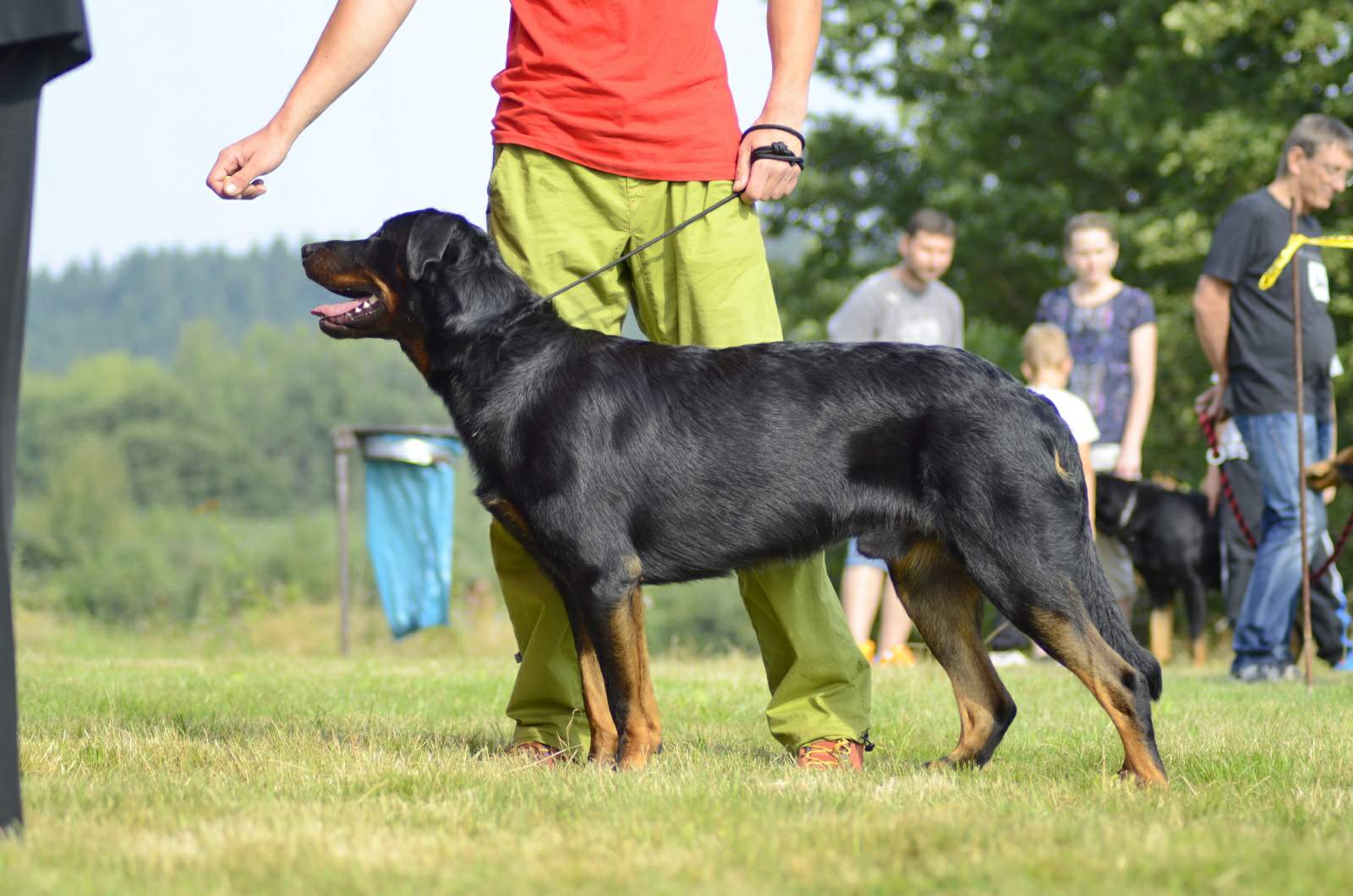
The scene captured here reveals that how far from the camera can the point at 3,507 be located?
270 centimetres

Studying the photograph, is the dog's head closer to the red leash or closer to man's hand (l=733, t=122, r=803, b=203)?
man's hand (l=733, t=122, r=803, b=203)

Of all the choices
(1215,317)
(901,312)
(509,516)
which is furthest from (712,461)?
(1215,317)

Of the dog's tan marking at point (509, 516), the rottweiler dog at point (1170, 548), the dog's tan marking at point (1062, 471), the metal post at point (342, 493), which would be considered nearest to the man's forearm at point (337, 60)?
the dog's tan marking at point (509, 516)

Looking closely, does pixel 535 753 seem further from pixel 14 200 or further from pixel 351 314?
pixel 14 200

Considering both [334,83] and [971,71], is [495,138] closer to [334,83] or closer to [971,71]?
[334,83]

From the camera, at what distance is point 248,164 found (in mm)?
3939

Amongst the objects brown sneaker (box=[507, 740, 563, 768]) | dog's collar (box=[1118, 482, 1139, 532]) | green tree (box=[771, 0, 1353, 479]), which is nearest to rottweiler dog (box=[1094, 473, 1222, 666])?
dog's collar (box=[1118, 482, 1139, 532])

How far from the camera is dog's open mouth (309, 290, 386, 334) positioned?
3854mm

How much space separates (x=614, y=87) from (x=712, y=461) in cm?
111

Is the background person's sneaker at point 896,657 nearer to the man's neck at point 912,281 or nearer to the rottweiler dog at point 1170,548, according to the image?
the man's neck at point 912,281

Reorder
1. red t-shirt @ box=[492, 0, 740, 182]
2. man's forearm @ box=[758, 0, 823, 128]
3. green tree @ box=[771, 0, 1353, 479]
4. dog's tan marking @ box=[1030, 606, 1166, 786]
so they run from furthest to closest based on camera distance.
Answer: green tree @ box=[771, 0, 1353, 479]
man's forearm @ box=[758, 0, 823, 128]
red t-shirt @ box=[492, 0, 740, 182]
dog's tan marking @ box=[1030, 606, 1166, 786]

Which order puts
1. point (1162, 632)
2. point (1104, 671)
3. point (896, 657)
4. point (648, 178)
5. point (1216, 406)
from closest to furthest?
point (1104, 671) < point (648, 178) < point (1216, 406) < point (896, 657) < point (1162, 632)

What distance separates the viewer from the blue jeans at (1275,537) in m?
7.14

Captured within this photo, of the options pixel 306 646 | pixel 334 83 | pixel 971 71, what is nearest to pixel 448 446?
pixel 306 646
